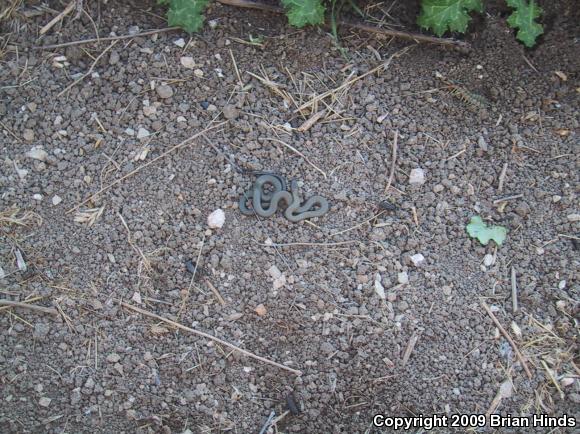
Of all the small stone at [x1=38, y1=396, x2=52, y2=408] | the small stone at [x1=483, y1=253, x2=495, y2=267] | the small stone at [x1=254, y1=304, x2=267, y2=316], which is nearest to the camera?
the small stone at [x1=38, y1=396, x2=52, y2=408]

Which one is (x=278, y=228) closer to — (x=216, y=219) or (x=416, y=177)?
(x=216, y=219)

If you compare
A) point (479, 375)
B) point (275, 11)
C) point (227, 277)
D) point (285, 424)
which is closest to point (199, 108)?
point (275, 11)

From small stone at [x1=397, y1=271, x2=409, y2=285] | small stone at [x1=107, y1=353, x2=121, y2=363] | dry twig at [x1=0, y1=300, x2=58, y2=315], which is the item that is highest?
small stone at [x1=397, y1=271, x2=409, y2=285]

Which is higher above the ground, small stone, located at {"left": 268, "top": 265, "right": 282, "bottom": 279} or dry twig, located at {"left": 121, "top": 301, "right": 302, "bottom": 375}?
small stone, located at {"left": 268, "top": 265, "right": 282, "bottom": 279}

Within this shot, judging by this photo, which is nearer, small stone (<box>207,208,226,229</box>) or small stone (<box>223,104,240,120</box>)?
small stone (<box>207,208,226,229</box>)

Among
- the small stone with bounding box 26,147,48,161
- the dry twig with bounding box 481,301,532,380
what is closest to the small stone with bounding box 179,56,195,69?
the small stone with bounding box 26,147,48,161

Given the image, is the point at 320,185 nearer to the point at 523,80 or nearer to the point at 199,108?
the point at 199,108

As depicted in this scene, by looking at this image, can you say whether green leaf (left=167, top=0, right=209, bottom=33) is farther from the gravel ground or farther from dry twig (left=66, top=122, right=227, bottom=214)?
dry twig (left=66, top=122, right=227, bottom=214)
